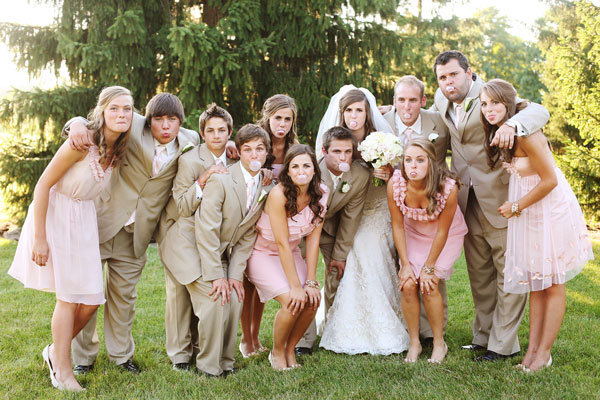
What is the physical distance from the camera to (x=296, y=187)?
164 inches

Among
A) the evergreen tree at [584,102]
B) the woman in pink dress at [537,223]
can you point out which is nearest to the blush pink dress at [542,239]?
the woman in pink dress at [537,223]

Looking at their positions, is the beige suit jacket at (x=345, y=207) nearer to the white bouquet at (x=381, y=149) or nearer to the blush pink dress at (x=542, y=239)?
the white bouquet at (x=381, y=149)

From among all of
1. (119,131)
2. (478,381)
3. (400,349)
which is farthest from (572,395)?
(119,131)

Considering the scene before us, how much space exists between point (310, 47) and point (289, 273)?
5685mm

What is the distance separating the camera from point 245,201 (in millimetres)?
4141

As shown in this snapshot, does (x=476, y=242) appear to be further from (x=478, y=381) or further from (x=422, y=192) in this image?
(x=478, y=381)

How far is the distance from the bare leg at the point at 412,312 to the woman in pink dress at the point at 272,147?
119 centimetres

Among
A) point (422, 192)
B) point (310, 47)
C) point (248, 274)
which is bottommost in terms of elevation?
point (248, 274)

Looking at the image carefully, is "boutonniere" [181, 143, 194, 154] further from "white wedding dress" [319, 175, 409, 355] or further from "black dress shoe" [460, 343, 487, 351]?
"black dress shoe" [460, 343, 487, 351]

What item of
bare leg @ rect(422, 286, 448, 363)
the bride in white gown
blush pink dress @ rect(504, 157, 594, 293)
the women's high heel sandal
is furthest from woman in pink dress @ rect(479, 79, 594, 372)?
the women's high heel sandal

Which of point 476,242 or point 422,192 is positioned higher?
point 422,192

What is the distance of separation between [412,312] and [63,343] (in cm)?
259

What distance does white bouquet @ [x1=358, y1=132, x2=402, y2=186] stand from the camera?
412cm

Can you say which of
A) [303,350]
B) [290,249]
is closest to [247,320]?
[303,350]
